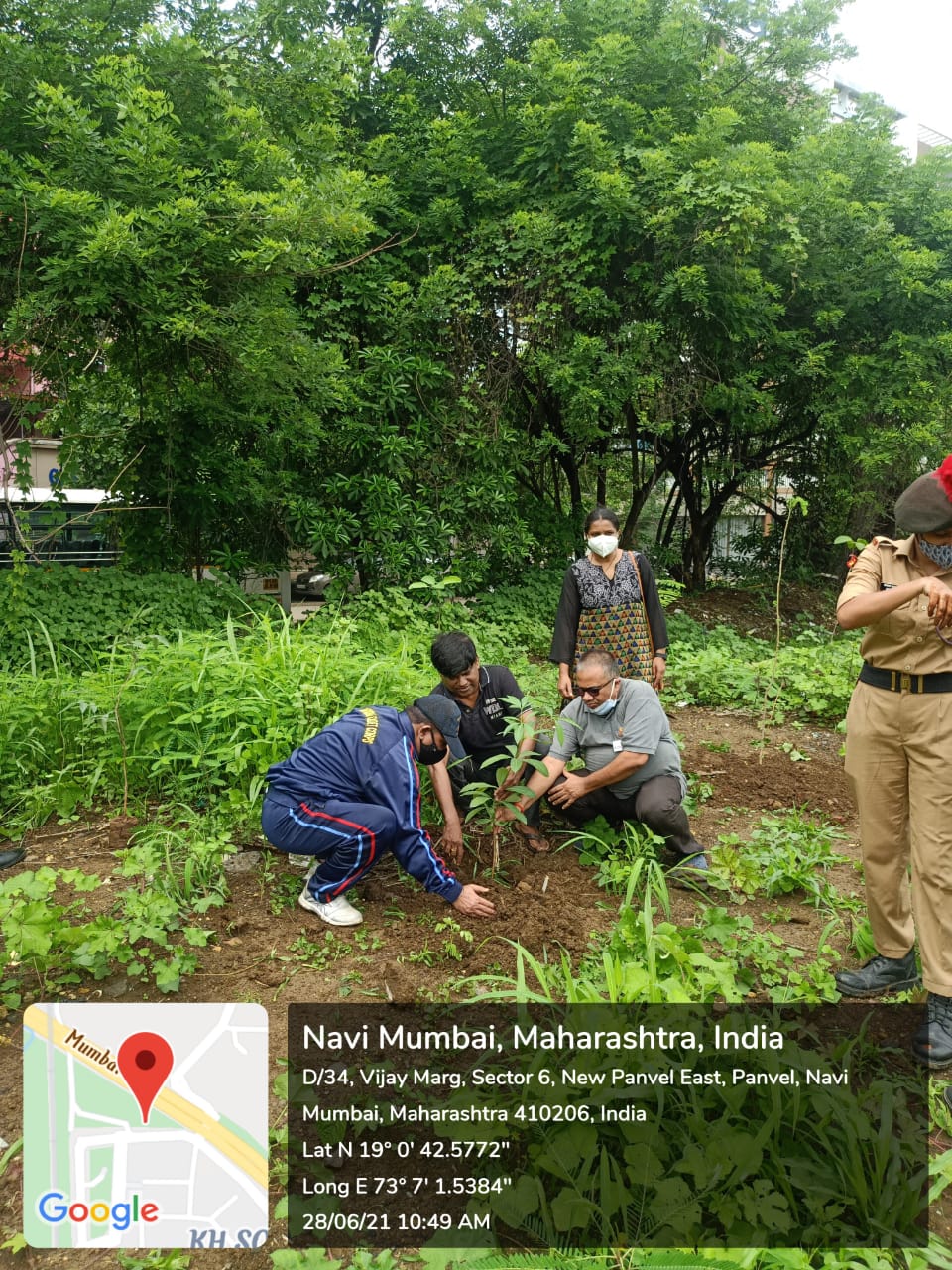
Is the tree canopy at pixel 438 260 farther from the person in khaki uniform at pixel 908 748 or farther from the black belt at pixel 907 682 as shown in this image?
the black belt at pixel 907 682

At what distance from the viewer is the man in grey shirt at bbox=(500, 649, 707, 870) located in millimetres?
3928

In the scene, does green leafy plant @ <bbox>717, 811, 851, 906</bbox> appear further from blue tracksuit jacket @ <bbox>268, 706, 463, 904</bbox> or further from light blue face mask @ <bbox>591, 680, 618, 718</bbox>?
blue tracksuit jacket @ <bbox>268, 706, 463, 904</bbox>

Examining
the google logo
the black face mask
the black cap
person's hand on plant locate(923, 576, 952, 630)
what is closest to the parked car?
the black cap

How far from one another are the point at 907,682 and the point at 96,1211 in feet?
8.74

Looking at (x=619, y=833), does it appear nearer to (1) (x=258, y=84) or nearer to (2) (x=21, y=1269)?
(2) (x=21, y=1269)

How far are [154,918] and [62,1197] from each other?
97 centimetres

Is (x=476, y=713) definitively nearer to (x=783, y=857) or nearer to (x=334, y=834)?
(x=334, y=834)

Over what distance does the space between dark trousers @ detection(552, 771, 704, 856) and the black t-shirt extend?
1.18 ft

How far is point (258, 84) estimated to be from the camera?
23.4 feet

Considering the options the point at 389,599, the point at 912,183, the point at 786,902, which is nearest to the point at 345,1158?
the point at 786,902

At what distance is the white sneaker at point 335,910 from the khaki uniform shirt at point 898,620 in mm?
2037

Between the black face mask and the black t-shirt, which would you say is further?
the black t-shirt

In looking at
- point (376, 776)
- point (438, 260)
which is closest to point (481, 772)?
point (376, 776)

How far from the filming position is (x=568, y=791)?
4.00 metres
